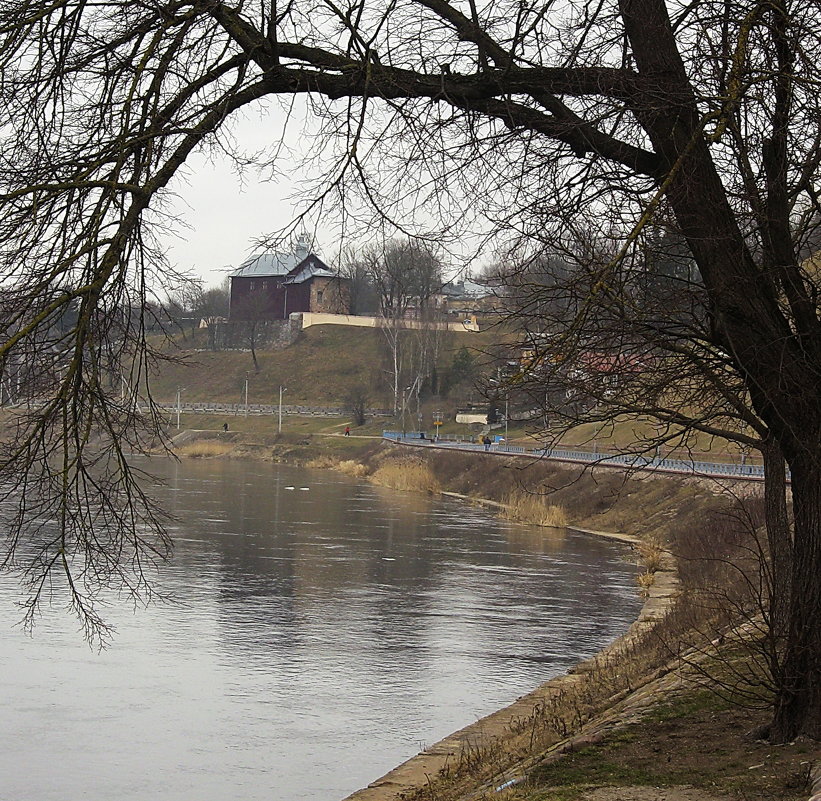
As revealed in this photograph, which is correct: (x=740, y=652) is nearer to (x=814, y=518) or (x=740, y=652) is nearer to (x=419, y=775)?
(x=419, y=775)

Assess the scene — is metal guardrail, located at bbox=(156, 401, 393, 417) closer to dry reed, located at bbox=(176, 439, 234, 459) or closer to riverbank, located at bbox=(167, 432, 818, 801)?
dry reed, located at bbox=(176, 439, 234, 459)

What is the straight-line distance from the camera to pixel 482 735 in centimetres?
1430

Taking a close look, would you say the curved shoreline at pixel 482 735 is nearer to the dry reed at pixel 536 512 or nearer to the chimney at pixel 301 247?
the chimney at pixel 301 247

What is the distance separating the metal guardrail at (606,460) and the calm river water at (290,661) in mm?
3290

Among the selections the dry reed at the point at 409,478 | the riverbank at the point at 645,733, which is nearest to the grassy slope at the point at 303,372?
the dry reed at the point at 409,478

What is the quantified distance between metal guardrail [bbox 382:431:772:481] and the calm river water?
130 inches

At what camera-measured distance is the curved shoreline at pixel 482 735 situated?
12.2 m

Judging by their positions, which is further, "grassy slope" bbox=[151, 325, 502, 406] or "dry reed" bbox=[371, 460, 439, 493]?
"grassy slope" bbox=[151, 325, 502, 406]

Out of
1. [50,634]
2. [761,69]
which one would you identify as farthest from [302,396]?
[761,69]

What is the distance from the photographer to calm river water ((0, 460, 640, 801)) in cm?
1416

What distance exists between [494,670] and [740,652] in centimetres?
768

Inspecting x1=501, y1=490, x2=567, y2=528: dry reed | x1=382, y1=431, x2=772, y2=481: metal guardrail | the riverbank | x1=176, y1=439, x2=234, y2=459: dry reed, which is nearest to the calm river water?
the riverbank

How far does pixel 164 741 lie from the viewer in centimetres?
1515

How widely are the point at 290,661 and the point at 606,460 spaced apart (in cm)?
860
